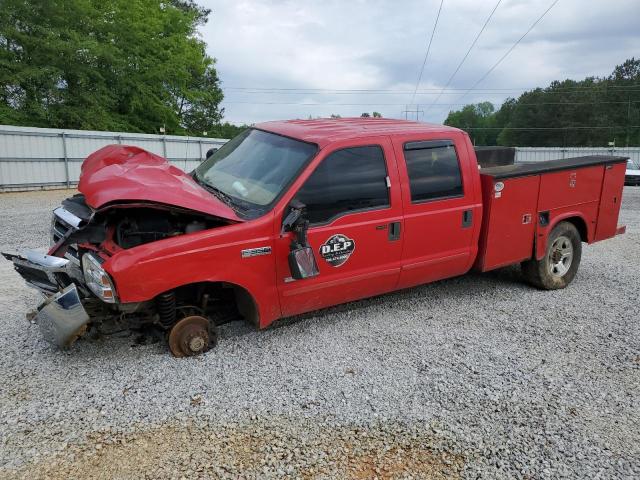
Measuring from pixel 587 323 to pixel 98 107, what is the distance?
24.1 meters

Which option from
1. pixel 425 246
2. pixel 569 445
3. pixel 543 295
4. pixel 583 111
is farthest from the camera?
pixel 583 111

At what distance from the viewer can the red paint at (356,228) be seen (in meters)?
3.57

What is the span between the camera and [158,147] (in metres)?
21.1

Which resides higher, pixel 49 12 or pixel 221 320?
pixel 49 12

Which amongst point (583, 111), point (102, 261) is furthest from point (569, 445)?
point (583, 111)

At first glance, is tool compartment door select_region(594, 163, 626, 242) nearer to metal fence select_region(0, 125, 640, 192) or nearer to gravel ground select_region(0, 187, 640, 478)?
gravel ground select_region(0, 187, 640, 478)

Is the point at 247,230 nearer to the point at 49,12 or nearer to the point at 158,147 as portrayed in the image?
the point at 158,147

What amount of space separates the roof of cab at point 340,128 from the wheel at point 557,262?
1993mm

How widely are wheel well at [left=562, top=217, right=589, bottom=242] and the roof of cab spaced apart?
2.18m

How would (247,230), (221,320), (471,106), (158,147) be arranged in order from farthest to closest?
1. (471,106)
2. (158,147)
3. (221,320)
4. (247,230)

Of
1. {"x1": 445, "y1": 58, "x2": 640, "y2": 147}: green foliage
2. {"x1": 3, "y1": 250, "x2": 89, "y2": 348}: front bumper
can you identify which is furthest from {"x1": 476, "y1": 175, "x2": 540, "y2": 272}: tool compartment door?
{"x1": 445, "y1": 58, "x2": 640, "y2": 147}: green foliage

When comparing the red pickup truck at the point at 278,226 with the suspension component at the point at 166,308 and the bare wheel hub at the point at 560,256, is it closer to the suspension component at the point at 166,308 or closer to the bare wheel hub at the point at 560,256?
the suspension component at the point at 166,308

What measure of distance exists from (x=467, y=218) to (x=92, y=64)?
2387cm

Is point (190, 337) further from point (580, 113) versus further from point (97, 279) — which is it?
point (580, 113)
